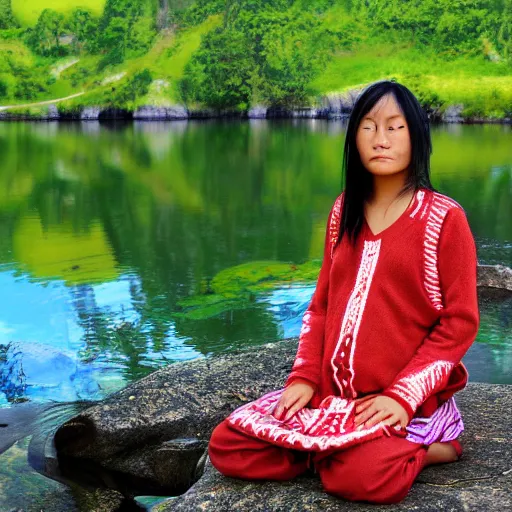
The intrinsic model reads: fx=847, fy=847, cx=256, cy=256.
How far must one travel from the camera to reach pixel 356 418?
9.46 ft

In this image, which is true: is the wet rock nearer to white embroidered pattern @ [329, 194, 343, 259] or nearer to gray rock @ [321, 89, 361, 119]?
gray rock @ [321, 89, 361, 119]

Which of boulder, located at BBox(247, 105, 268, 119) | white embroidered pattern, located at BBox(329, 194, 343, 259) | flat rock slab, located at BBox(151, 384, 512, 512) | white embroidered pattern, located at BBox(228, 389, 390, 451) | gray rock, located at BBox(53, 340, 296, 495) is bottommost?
boulder, located at BBox(247, 105, 268, 119)

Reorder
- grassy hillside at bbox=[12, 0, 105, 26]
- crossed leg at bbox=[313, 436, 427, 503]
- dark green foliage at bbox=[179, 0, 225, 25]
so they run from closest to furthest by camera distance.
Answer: crossed leg at bbox=[313, 436, 427, 503] < grassy hillside at bbox=[12, 0, 105, 26] < dark green foliage at bbox=[179, 0, 225, 25]

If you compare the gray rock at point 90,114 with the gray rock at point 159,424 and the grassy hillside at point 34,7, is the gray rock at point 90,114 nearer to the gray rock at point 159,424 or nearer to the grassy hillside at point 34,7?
the grassy hillside at point 34,7

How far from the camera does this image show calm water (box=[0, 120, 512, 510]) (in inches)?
263

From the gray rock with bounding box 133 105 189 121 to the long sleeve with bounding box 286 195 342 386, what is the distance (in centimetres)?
5720

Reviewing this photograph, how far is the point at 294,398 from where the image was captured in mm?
3104

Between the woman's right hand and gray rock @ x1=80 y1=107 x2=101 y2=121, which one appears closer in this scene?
the woman's right hand

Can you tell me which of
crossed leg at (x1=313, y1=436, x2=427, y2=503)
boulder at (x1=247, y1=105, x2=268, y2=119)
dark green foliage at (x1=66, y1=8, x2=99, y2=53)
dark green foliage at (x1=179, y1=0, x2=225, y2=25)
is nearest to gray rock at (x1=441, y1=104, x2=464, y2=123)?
boulder at (x1=247, y1=105, x2=268, y2=119)

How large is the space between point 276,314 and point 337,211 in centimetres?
462

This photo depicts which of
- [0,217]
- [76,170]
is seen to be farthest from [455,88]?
[0,217]

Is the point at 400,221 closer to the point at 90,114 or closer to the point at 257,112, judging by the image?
the point at 90,114

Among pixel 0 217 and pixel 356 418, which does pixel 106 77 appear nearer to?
pixel 0 217

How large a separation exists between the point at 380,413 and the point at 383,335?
1.04 ft
